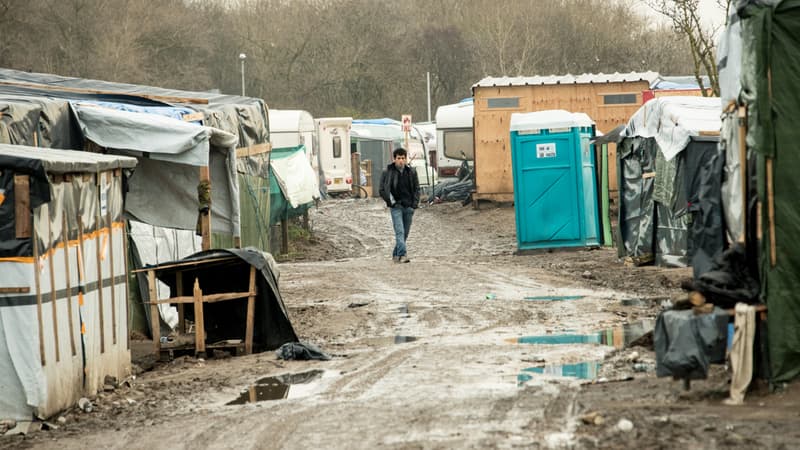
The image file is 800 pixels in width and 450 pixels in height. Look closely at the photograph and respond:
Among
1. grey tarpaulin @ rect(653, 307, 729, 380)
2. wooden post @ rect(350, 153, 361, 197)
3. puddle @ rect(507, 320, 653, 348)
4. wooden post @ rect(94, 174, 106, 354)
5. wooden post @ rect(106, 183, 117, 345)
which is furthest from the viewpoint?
wooden post @ rect(350, 153, 361, 197)

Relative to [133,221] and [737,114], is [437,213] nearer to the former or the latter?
[133,221]

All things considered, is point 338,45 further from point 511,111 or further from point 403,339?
point 403,339

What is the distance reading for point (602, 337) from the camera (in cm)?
1177

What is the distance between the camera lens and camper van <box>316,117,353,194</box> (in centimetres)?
4369

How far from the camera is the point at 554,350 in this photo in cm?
1099

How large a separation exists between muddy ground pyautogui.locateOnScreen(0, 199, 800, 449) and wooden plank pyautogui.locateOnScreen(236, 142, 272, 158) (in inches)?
123

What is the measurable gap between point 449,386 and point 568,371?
1120mm

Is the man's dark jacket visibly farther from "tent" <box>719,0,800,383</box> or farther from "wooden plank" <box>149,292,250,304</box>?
"tent" <box>719,0,800,383</box>

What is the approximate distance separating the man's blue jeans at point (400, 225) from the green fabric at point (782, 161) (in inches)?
491

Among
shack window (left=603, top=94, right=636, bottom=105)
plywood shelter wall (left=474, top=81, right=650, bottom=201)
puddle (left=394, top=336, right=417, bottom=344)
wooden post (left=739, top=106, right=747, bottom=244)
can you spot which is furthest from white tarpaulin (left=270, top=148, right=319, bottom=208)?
wooden post (left=739, top=106, right=747, bottom=244)

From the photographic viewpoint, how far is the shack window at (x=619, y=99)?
30.5 m

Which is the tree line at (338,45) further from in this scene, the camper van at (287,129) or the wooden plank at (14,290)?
the wooden plank at (14,290)

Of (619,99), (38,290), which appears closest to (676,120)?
(38,290)

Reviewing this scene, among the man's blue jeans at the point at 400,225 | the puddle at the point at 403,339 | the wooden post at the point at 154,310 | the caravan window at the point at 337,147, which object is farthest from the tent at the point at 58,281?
the caravan window at the point at 337,147
